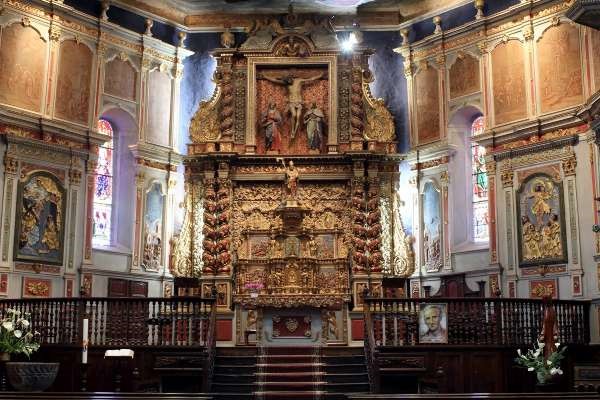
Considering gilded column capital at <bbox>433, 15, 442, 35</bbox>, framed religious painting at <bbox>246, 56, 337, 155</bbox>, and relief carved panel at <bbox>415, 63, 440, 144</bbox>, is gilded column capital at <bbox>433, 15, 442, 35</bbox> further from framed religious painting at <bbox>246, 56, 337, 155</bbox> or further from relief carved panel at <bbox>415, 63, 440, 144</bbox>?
framed religious painting at <bbox>246, 56, 337, 155</bbox>

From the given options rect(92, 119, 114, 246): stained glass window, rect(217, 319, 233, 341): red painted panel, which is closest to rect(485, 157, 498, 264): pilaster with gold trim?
rect(217, 319, 233, 341): red painted panel

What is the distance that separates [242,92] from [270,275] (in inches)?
232

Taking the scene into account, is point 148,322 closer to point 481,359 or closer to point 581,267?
point 481,359

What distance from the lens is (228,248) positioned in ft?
79.3

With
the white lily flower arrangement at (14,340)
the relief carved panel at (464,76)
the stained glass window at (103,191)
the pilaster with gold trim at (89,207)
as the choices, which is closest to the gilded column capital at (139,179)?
the stained glass window at (103,191)

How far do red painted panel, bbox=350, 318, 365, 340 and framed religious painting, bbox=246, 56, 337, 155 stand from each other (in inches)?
220

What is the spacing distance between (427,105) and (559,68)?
4.71m

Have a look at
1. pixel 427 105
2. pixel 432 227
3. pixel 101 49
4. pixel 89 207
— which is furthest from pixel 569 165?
pixel 101 49

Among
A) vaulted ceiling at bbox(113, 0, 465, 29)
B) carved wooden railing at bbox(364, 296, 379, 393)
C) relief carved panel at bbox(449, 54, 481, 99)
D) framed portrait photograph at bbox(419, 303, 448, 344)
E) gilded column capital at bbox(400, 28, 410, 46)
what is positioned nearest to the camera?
carved wooden railing at bbox(364, 296, 379, 393)

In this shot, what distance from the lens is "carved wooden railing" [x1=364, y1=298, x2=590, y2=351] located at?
1844cm

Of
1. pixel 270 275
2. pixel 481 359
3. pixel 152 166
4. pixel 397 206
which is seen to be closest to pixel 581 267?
pixel 481 359

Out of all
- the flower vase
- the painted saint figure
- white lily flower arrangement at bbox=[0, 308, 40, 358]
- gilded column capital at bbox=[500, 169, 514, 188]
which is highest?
gilded column capital at bbox=[500, 169, 514, 188]

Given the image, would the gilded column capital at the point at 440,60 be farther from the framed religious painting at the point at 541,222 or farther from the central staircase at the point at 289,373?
the central staircase at the point at 289,373

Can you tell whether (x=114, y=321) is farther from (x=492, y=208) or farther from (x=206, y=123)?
(x=492, y=208)
